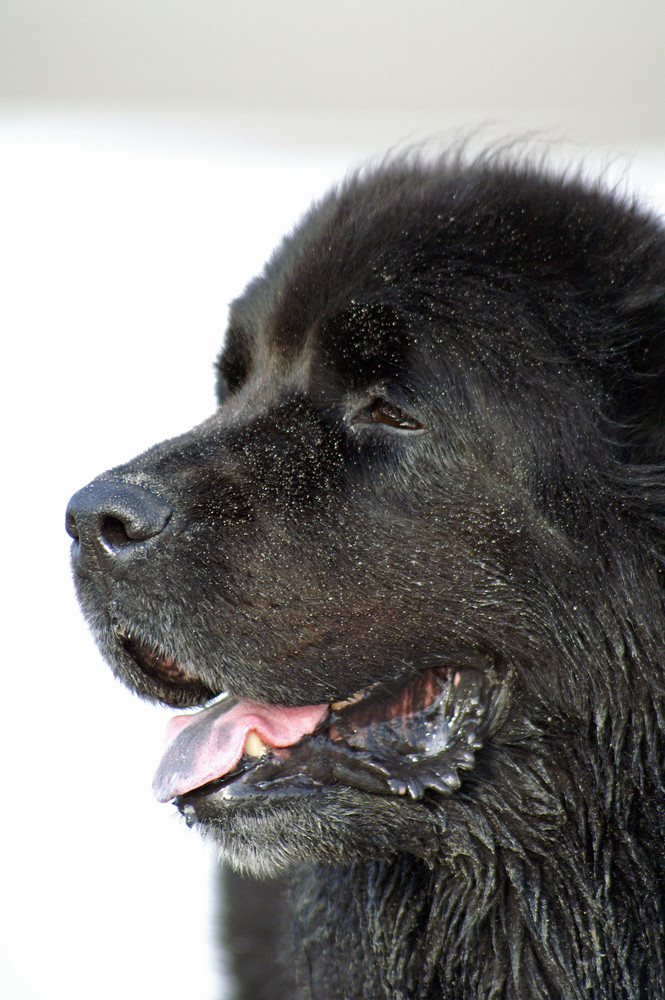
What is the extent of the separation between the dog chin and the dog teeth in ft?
0.31

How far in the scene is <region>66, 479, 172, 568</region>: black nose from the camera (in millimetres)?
2025

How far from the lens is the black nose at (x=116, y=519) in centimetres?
203

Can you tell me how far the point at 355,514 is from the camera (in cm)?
202

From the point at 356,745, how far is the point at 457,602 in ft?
1.22

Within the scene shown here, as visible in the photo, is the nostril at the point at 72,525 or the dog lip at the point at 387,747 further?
the nostril at the point at 72,525

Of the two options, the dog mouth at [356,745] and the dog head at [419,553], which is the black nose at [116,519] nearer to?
the dog head at [419,553]

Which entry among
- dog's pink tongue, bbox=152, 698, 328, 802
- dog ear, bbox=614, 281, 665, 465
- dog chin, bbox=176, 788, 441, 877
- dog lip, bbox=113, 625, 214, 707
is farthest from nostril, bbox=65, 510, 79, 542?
dog ear, bbox=614, 281, 665, 465

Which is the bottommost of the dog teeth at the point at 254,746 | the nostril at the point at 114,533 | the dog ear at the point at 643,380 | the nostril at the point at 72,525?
the dog teeth at the point at 254,746

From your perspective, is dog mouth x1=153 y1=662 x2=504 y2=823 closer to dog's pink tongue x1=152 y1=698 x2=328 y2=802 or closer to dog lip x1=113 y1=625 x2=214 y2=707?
dog's pink tongue x1=152 y1=698 x2=328 y2=802

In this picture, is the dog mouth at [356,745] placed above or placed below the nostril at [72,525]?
below

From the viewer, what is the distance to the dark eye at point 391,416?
203 cm

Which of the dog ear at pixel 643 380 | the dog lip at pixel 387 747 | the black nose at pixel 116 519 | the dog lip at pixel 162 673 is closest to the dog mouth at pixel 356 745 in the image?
the dog lip at pixel 387 747

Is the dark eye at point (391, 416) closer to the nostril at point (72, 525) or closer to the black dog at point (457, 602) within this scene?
the black dog at point (457, 602)

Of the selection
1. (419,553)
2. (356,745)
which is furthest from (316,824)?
(419,553)
